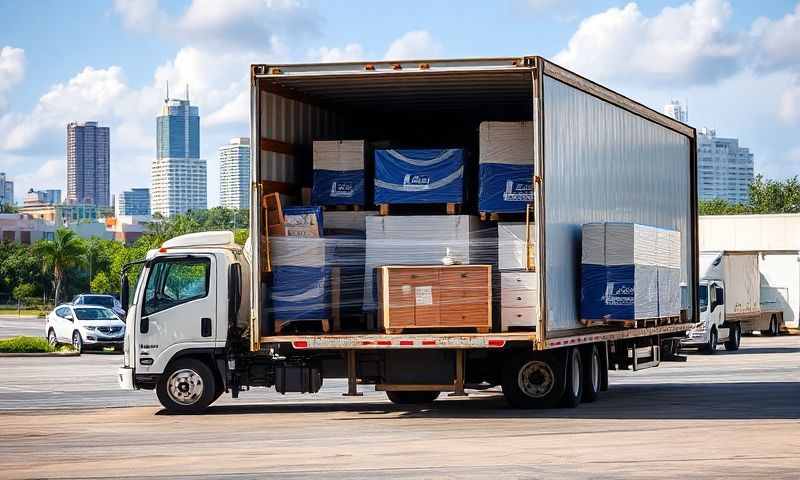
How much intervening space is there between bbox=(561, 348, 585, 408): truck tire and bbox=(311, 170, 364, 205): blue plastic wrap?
148 inches

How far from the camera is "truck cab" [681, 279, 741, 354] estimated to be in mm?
36500

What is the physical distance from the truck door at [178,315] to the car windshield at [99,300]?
29.9 m

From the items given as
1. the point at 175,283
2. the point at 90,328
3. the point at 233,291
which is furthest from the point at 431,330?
the point at 90,328

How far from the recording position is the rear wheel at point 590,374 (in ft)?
64.4

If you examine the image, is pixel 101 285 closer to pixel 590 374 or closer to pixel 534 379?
pixel 590 374

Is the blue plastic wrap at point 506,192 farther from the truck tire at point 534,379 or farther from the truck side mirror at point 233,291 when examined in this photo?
the truck side mirror at point 233,291

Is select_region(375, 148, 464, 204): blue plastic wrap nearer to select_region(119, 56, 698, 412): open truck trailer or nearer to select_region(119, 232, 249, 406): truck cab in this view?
select_region(119, 56, 698, 412): open truck trailer

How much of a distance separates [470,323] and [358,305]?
161 cm

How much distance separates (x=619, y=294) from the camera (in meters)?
18.7

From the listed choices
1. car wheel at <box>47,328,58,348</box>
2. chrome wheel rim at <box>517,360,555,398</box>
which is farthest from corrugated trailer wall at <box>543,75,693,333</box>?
car wheel at <box>47,328,58,348</box>

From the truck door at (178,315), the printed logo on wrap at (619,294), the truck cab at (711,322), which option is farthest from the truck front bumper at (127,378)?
the truck cab at (711,322)

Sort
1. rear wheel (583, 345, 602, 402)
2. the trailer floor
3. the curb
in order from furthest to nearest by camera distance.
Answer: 1. the curb
2. rear wheel (583, 345, 602, 402)
3. the trailer floor

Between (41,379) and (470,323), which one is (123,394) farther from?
(470,323)

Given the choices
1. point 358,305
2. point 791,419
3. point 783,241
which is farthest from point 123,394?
point 783,241
